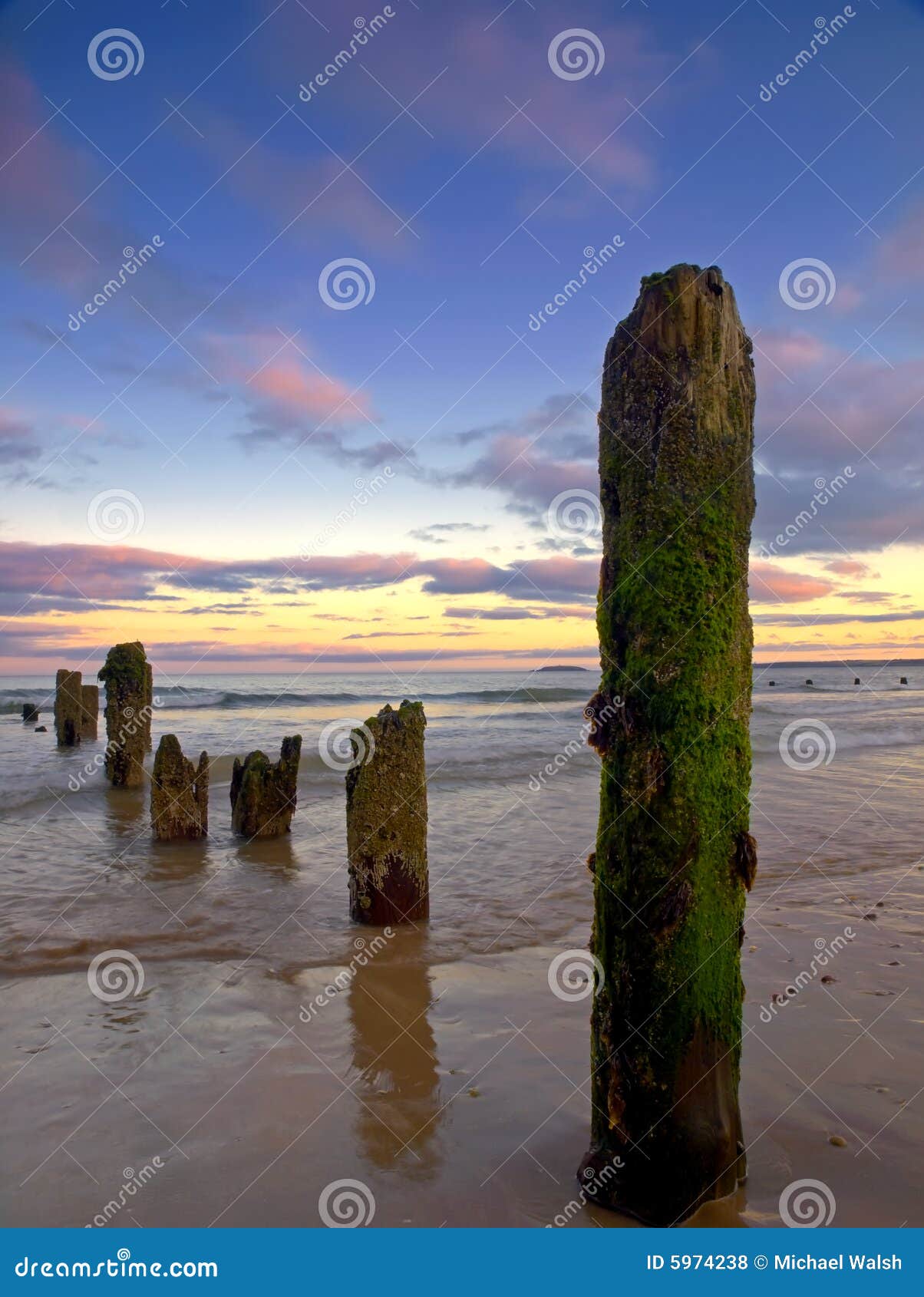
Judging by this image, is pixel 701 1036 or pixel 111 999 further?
pixel 111 999

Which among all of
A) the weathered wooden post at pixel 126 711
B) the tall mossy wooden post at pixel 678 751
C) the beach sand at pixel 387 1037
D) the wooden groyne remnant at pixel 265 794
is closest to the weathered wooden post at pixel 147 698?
the weathered wooden post at pixel 126 711

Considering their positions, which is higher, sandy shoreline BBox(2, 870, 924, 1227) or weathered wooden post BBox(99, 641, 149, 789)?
weathered wooden post BBox(99, 641, 149, 789)

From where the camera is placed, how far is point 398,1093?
5.29 meters

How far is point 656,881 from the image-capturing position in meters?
3.84

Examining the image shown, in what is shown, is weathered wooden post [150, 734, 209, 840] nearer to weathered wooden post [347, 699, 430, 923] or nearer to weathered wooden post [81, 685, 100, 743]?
weathered wooden post [347, 699, 430, 923]

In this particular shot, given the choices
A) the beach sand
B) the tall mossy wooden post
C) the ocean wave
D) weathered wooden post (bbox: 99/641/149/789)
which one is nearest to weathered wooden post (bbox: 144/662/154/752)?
weathered wooden post (bbox: 99/641/149/789)

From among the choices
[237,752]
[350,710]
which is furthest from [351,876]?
[350,710]

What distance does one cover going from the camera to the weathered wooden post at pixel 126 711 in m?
17.5

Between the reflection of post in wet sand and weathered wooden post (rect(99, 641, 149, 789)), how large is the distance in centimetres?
1154

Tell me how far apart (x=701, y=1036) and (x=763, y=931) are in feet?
16.8

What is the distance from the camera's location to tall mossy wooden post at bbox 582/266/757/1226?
3.83 metres

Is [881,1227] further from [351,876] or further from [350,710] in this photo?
[350,710]

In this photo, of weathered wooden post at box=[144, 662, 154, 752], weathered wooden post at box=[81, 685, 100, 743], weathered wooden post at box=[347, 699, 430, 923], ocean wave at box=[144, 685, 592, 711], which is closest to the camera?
weathered wooden post at box=[347, 699, 430, 923]

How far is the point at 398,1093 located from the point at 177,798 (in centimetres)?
840
